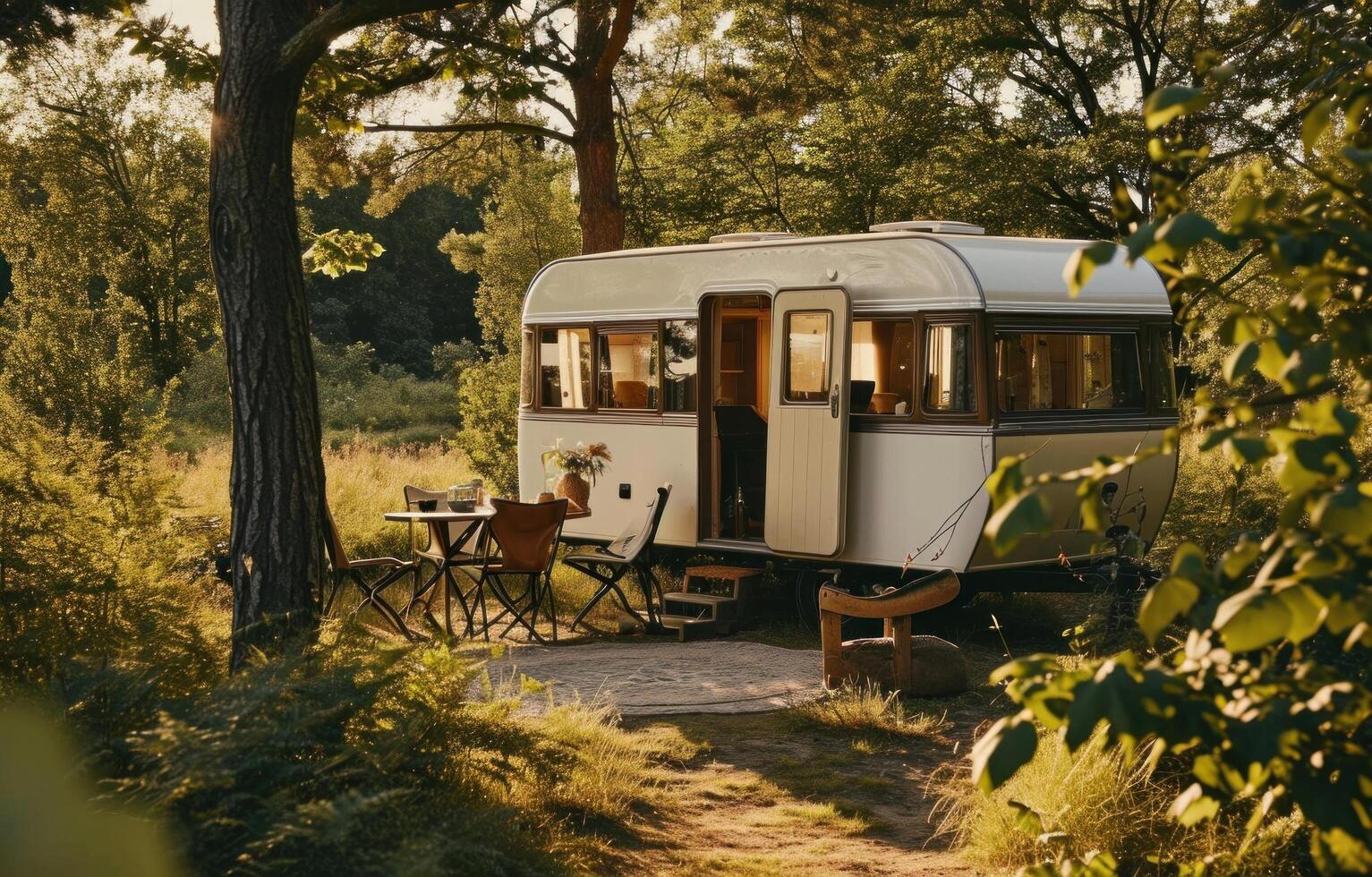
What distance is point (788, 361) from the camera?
35.3 feet

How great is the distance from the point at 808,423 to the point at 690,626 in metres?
1.76

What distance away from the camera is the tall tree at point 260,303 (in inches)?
235

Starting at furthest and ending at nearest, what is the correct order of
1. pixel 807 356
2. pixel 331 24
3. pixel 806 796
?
pixel 807 356, pixel 806 796, pixel 331 24

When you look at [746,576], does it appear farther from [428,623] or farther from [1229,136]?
[1229,136]

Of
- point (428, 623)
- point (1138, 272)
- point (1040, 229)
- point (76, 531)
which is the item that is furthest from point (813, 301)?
point (1040, 229)

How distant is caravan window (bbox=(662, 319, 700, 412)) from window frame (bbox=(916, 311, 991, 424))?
2.15 metres

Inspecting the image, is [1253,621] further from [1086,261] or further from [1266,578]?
[1086,261]

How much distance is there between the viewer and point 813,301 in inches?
417

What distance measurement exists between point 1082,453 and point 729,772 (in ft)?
15.6

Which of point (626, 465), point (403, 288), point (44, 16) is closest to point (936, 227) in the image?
point (626, 465)

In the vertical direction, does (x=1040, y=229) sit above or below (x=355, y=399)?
above

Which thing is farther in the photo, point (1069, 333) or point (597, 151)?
point (597, 151)

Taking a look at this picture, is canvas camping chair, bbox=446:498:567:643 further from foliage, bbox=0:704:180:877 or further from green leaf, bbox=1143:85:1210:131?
green leaf, bbox=1143:85:1210:131

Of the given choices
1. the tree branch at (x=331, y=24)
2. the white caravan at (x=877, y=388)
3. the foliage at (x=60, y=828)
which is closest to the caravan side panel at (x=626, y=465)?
the white caravan at (x=877, y=388)
